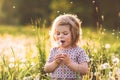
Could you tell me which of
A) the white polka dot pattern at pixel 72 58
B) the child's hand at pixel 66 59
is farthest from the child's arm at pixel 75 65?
the white polka dot pattern at pixel 72 58

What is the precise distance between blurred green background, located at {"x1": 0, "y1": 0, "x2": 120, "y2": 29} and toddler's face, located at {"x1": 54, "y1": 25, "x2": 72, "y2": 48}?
2069 centimetres

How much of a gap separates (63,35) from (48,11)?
1345 inches

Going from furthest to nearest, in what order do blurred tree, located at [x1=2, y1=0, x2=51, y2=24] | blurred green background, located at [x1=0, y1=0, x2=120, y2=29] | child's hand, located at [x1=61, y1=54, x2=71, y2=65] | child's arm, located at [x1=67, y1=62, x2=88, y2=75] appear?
1. blurred tree, located at [x1=2, y1=0, x2=51, y2=24]
2. blurred green background, located at [x1=0, y1=0, x2=120, y2=29]
3. child's arm, located at [x1=67, y1=62, x2=88, y2=75]
4. child's hand, located at [x1=61, y1=54, x2=71, y2=65]

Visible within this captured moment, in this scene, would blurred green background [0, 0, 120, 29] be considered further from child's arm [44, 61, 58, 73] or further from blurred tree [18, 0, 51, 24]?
child's arm [44, 61, 58, 73]

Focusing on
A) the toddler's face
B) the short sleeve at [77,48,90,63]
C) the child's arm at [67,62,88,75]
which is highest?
the toddler's face

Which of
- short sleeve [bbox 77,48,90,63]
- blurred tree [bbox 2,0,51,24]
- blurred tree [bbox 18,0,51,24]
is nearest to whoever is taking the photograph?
short sleeve [bbox 77,48,90,63]

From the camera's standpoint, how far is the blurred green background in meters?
29.7

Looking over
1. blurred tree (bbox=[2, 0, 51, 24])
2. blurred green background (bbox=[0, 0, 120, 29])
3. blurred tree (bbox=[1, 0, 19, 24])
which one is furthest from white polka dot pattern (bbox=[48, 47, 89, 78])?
blurred tree (bbox=[1, 0, 19, 24])

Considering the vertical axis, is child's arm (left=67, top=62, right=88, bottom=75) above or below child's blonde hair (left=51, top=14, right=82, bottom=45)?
below

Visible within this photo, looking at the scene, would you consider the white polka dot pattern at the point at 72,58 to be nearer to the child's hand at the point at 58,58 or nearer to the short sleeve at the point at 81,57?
the short sleeve at the point at 81,57

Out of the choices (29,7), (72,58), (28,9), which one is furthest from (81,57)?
(28,9)

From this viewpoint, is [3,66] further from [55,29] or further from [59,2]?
[59,2]

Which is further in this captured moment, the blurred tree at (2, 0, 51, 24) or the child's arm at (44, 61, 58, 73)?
the blurred tree at (2, 0, 51, 24)

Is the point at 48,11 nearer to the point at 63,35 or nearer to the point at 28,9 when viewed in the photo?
the point at 28,9
